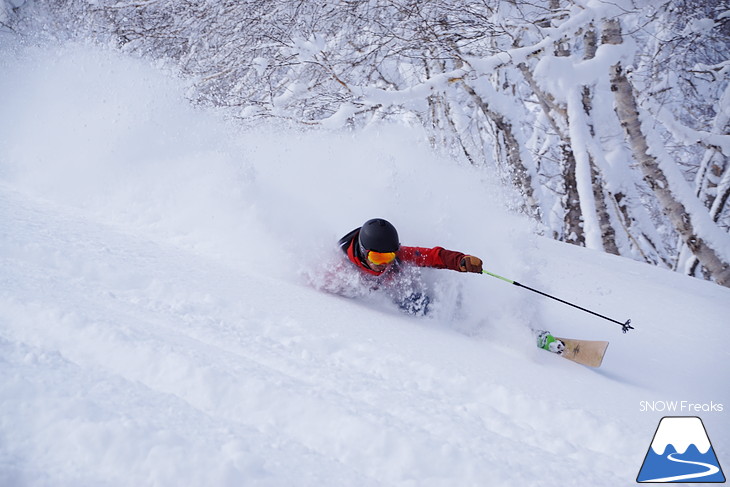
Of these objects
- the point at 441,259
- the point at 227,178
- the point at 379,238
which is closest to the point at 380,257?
the point at 379,238

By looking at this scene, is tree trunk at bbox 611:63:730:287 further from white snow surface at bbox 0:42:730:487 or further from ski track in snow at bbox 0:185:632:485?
ski track in snow at bbox 0:185:632:485

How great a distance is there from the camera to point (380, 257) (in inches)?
147

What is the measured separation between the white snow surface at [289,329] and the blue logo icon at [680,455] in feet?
0.21

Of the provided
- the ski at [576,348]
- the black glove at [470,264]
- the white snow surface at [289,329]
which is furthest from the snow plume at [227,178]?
the ski at [576,348]

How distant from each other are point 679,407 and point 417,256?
201 centimetres

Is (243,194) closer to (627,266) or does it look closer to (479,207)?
(479,207)

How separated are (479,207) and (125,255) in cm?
356

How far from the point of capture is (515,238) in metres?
4.74

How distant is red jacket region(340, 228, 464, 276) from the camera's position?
379 cm

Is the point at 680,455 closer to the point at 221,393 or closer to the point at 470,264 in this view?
the point at 470,264

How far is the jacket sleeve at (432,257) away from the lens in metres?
3.79

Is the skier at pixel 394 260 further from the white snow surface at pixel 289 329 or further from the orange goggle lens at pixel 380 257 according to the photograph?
the white snow surface at pixel 289 329

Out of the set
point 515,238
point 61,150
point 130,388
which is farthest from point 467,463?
point 61,150

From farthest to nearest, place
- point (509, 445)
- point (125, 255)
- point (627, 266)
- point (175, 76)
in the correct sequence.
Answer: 1. point (175, 76)
2. point (627, 266)
3. point (125, 255)
4. point (509, 445)
